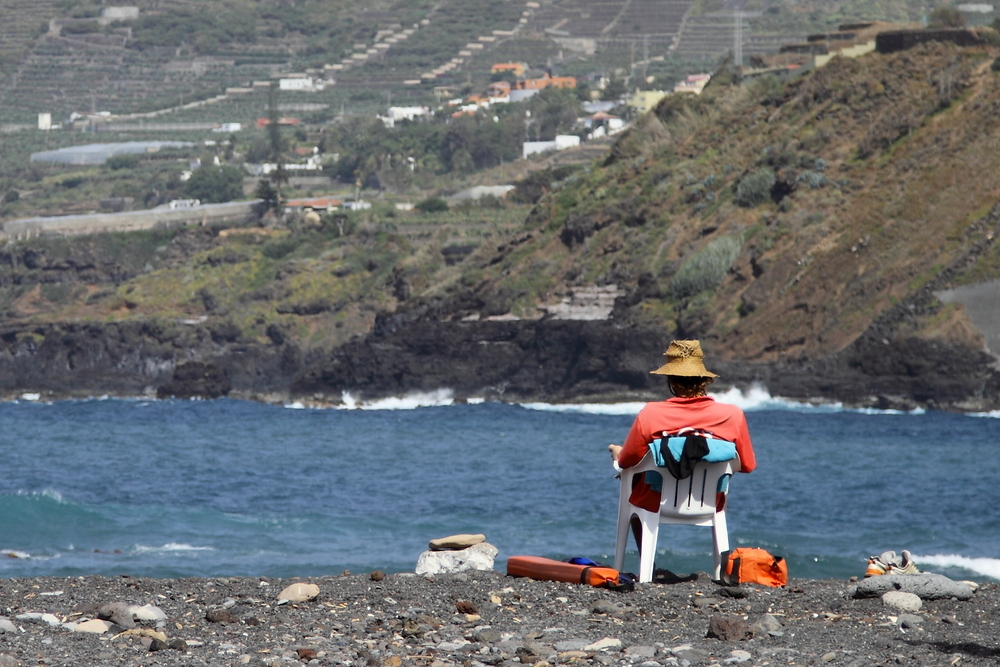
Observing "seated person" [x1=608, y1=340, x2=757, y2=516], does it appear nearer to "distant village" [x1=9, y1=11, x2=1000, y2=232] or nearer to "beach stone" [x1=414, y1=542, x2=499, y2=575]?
"beach stone" [x1=414, y1=542, x2=499, y2=575]

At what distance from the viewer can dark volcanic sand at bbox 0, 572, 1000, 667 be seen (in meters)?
9.45

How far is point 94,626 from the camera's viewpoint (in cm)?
1026

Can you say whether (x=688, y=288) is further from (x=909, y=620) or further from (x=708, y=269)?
(x=909, y=620)

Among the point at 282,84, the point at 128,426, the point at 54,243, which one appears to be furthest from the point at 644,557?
the point at 282,84

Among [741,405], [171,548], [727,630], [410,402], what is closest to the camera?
[727,630]

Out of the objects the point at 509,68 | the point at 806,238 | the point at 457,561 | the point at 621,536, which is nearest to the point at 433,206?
the point at 806,238

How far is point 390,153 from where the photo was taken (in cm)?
14500

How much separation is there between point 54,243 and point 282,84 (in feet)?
337

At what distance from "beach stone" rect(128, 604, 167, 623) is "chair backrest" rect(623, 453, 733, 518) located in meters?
3.05

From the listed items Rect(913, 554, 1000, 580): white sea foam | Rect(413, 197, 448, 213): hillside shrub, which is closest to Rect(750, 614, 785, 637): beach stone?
Rect(913, 554, 1000, 580): white sea foam

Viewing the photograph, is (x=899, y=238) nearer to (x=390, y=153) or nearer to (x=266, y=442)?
(x=266, y=442)

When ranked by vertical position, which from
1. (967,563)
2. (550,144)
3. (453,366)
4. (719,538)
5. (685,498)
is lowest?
(550,144)

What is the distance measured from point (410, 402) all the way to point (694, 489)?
5153 centimetres

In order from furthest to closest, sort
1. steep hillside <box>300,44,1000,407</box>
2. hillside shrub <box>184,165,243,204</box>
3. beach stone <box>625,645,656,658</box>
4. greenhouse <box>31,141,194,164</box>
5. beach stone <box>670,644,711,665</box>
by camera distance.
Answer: greenhouse <box>31,141,194,164</box> < hillside shrub <box>184,165,243,204</box> < steep hillside <box>300,44,1000,407</box> < beach stone <box>625,645,656,658</box> < beach stone <box>670,644,711,665</box>
